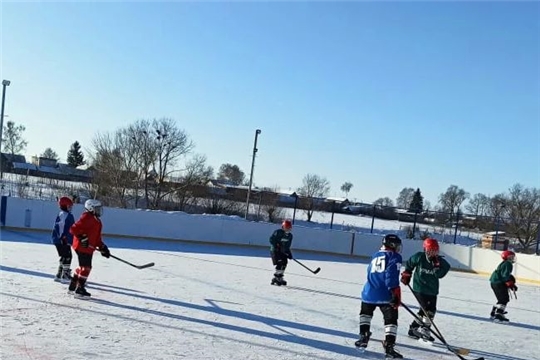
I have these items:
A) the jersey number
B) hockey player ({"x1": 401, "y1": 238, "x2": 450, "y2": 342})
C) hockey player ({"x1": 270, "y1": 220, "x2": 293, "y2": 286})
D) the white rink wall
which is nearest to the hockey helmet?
hockey player ({"x1": 401, "y1": 238, "x2": 450, "y2": 342})

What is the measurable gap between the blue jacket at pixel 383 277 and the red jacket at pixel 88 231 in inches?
129

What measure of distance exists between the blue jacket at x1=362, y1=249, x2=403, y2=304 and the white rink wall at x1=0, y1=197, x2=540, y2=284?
425 inches

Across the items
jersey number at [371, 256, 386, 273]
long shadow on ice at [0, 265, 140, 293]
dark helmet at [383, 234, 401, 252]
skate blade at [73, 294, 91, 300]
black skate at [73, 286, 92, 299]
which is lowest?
long shadow on ice at [0, 265, 140, 293]

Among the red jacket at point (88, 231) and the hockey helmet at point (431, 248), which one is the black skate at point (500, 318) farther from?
the red jacket at point (88, 231)

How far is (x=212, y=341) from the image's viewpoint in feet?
15.9

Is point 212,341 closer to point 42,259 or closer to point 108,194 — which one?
point 42,259

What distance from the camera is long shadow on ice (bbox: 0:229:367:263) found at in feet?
40.2

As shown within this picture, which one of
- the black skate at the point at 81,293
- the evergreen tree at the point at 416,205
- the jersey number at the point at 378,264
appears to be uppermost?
the evergreen tree at the point at 416,205

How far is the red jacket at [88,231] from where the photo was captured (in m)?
6.39

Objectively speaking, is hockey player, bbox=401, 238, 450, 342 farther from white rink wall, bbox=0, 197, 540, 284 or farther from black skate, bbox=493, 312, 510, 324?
white rink wall, bbox=0, 197, 540, 284

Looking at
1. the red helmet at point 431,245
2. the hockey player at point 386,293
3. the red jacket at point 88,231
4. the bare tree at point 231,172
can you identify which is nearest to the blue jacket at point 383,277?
the hockey player at point 386,293

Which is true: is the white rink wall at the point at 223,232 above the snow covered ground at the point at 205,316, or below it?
above

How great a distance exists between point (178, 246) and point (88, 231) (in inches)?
305

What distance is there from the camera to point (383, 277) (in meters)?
4.93
